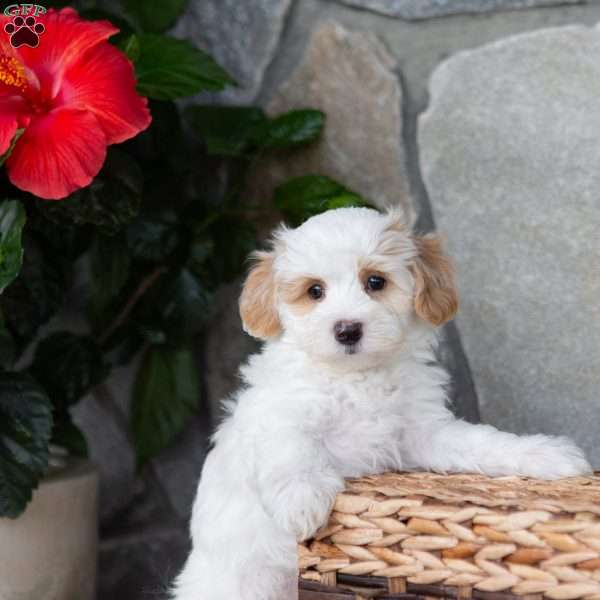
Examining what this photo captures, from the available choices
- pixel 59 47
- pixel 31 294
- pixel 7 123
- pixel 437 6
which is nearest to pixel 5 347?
pixel 31 294

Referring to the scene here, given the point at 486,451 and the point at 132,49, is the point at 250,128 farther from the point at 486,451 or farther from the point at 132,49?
the point at 486,451

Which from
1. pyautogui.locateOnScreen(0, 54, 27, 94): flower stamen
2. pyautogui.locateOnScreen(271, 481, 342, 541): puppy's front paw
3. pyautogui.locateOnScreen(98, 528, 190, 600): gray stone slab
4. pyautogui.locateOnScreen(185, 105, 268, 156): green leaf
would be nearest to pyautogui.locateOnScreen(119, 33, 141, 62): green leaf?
pyautogui.locateOnScreen(0, 54, 27, 94): flower stamen

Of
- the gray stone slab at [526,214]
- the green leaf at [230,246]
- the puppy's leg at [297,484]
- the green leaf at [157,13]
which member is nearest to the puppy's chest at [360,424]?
the puppy's leg at [297,484]

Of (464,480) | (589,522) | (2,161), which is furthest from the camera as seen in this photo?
(2,161)

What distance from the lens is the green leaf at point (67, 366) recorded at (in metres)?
2.33

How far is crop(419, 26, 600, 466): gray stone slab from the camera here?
211 centimetres

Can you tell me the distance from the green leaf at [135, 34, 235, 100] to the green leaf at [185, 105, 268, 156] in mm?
233

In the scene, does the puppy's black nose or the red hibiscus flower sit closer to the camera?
the puppy's black nose

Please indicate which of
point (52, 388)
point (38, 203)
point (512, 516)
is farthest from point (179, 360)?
point (512, 516)

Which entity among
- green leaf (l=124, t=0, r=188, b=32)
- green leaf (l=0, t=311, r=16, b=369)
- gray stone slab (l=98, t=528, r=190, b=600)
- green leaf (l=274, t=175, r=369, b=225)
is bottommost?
gray stone slab (l=98, t=528, r=190, b=600)

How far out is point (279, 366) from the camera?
5.92 feet

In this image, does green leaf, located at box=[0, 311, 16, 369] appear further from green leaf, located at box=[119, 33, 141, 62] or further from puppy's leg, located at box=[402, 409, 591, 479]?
puppy's leg, located at box=[402, 409, 591, 479]

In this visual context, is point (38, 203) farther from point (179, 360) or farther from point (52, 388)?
point (179, 360)

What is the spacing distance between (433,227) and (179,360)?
77cm
